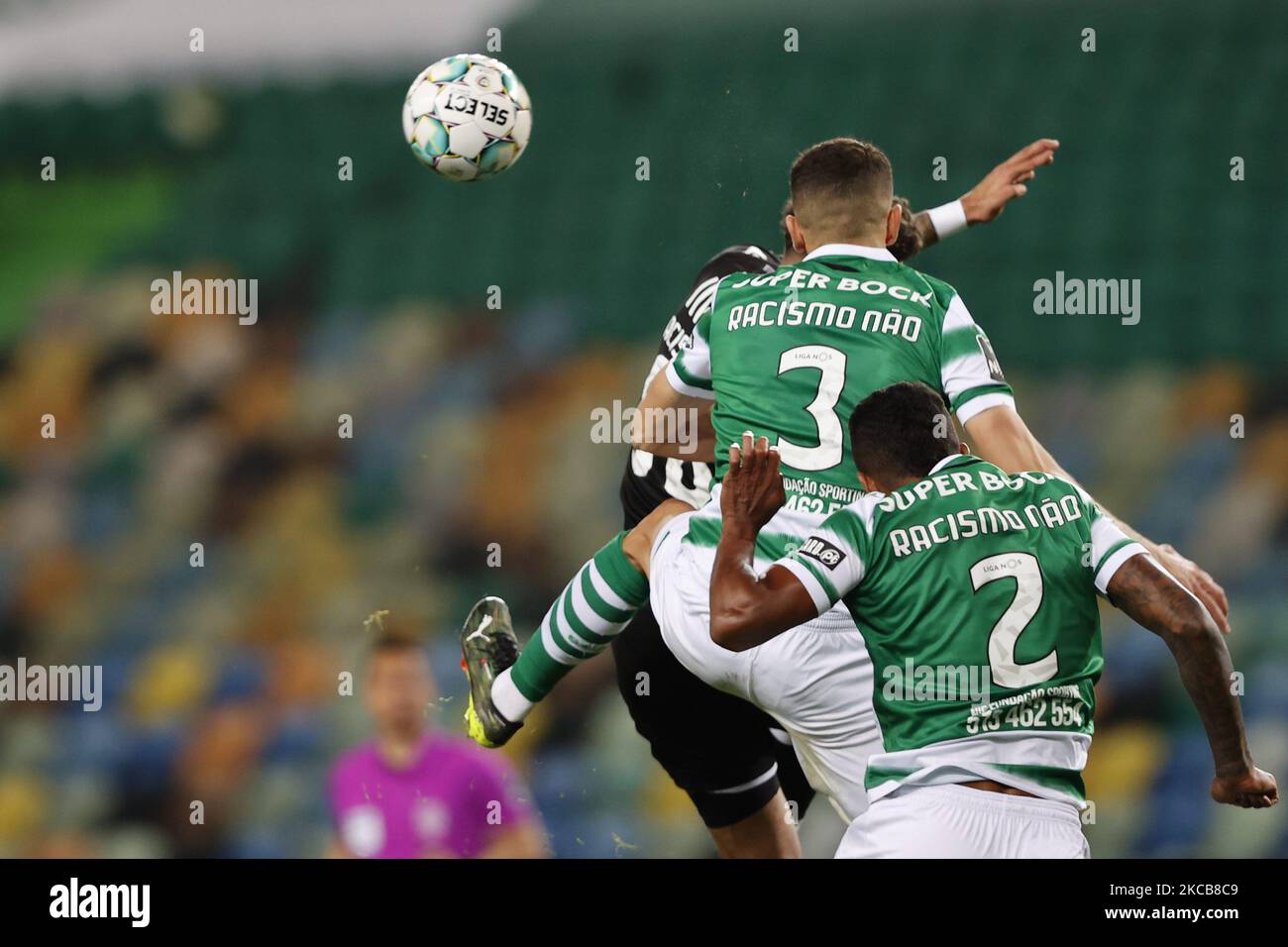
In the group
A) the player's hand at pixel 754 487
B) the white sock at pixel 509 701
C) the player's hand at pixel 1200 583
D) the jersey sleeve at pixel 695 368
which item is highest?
the jersey sleeve at pixel 695 368

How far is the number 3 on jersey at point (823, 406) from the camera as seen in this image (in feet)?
13.6

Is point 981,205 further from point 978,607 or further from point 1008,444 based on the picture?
point 978,607

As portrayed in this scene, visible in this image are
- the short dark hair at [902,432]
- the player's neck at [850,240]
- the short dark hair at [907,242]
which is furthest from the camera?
the short dark hair at [907,242]

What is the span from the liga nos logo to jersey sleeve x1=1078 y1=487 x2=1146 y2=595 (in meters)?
0.52

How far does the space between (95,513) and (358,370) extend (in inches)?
65.3

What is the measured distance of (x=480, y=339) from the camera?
9.78 metres

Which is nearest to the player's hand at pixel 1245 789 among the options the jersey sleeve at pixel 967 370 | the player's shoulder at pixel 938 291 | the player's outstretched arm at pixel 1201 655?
the player's outstretched arm at pixel 1201 655

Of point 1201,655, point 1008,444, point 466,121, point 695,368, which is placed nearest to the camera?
point 1201,655

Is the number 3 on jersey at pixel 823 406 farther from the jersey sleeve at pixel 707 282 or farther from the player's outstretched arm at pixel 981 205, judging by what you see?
the player's outstretched arm at pixel 981 205

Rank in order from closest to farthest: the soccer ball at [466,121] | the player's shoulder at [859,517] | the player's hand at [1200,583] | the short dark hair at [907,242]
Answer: the player's shoulder at [859,517], the player's hand at [1200,583], the short dark hair at [907,242], the soccer ball at [466,121]

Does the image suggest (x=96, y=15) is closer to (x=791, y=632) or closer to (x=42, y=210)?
(x=42, y=210)

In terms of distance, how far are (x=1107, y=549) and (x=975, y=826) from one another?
0.62 m

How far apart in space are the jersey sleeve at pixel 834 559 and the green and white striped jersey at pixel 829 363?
474mm

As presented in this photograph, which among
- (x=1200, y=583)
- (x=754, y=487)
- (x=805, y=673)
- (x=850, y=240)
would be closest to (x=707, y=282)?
(x=850, y=240)
